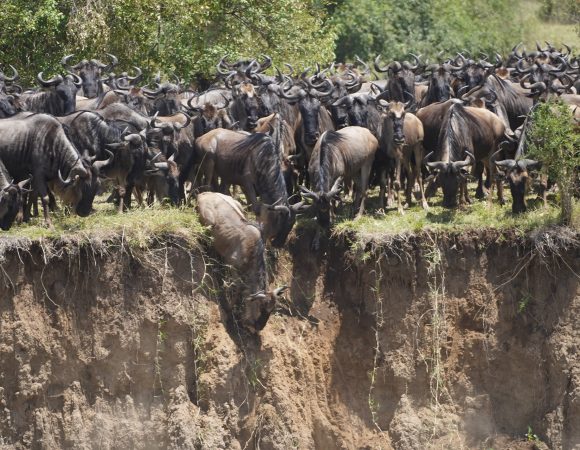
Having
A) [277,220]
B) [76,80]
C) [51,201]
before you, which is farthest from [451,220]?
[76,80]

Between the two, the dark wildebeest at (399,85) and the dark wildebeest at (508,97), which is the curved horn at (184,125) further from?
the dark wildebeest at (508,97)

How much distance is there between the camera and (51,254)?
16.5 meters

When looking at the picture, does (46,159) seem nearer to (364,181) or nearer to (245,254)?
(245,254)

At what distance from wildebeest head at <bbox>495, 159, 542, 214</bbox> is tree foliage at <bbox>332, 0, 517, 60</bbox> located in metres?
17.1

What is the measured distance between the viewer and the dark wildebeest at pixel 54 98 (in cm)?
2105

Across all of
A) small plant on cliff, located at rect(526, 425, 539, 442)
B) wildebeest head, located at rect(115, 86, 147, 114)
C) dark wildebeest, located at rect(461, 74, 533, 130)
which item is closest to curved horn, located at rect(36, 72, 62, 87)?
wildebeest head, located at rect(115, 86, 147, 114)

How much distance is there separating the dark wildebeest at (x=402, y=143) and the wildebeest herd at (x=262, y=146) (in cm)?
2

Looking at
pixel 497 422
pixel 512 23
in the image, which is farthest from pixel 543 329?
pixel 512 23

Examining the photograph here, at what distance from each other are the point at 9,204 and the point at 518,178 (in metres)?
6.80

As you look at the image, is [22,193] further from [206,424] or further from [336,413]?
[336,413]

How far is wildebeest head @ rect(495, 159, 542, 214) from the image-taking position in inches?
715

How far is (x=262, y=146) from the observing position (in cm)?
1831

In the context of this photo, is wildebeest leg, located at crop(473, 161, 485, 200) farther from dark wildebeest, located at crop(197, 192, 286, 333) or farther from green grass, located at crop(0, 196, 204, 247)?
green grass, located at crop(0, 196, 204, 247)

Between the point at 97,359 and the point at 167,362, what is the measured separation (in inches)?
35.1
